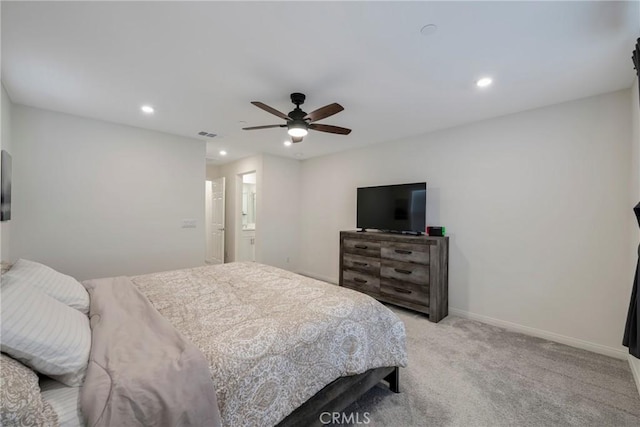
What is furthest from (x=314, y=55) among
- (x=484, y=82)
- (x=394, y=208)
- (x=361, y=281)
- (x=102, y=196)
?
(x=102, y=196)

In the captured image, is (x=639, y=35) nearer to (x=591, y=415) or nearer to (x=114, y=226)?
(x=591, y=415)

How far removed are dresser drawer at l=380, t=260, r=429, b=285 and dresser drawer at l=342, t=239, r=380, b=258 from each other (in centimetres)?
20

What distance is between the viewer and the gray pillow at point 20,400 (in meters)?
0.78

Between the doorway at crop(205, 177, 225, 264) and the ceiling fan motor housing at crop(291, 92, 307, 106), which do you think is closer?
the ceiling fan motor housing at crop(291, 92, 307, 106)

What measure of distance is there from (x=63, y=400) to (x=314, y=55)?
7.48 feet

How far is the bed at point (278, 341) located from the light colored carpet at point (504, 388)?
0.23 meters

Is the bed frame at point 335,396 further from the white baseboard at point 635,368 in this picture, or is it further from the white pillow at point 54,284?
the white baseboard at point 635,368

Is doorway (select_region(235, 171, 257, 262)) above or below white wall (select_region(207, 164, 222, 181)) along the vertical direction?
below

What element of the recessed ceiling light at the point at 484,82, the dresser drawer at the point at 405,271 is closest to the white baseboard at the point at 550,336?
the dresser drawer at the point at 405,271

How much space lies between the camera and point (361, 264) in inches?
159

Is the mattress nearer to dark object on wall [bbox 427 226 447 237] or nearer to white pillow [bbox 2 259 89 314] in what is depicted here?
white pillow [bbox 2 259 89 314]

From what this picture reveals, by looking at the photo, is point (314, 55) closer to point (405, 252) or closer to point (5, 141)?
point (405, 252)

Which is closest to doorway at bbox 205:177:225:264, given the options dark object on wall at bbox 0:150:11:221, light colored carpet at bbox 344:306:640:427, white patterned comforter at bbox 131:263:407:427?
dark object on wall at bbox 0:150:11:221

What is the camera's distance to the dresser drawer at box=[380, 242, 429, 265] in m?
3.34
